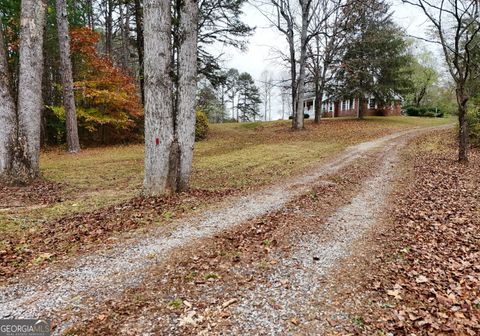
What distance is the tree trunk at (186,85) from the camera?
7.00 m

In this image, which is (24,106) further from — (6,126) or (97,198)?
(97,198)

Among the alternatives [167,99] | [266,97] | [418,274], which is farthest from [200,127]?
[266,97]

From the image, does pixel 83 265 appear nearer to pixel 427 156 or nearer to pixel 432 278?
pixel 432 278

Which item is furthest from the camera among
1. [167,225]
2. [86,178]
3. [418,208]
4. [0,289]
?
[86,178]

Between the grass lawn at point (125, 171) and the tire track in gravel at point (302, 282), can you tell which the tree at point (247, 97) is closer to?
the grass lawn at point (125, 171)

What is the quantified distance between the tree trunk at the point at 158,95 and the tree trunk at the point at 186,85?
340 millimetres

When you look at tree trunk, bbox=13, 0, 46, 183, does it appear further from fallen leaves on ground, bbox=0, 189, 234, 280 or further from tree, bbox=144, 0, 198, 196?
tree, bbox=144, 0, 198, 196

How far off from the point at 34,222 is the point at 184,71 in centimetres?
443

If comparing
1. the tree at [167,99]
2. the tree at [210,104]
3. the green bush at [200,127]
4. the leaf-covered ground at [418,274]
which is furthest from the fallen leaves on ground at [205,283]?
the tree at [210,104]

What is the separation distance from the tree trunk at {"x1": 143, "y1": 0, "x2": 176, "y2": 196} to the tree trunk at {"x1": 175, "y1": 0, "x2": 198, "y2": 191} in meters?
0.34

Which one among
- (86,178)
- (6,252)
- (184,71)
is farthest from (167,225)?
(86,178)

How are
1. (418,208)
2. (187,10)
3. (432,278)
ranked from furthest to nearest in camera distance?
(187,10) → (418,208) → (432,278)

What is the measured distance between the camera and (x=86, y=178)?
31.4ft

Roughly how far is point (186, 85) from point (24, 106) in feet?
15.2
